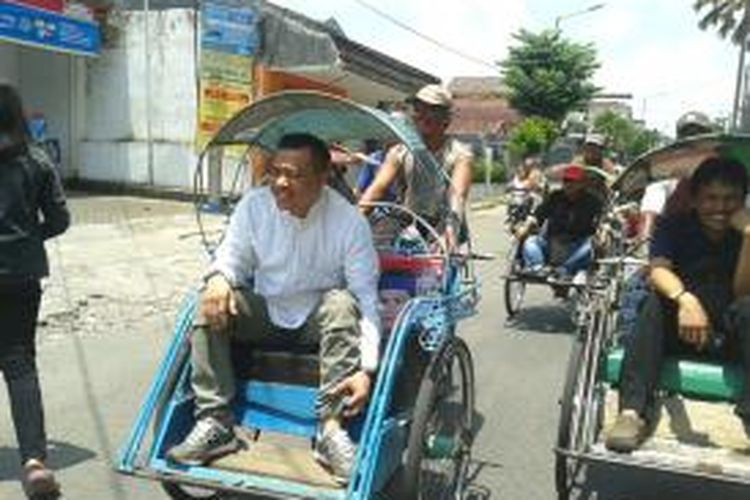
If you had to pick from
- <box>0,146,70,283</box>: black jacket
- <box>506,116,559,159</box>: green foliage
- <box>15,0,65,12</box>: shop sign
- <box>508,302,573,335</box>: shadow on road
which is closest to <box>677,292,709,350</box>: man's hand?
<box>0,146,70,283</box>: black jacket

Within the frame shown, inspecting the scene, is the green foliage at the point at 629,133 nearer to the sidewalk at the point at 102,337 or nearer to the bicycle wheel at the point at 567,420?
the sidewalk at the point at 102,337

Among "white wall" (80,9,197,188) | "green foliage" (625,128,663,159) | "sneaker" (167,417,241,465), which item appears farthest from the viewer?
"green foliage" (625,128,663,159)

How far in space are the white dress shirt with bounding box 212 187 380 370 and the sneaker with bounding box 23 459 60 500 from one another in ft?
3.65

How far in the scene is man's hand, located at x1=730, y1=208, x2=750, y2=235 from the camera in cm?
535

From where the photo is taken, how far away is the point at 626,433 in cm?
486

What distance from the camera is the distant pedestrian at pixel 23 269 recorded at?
16.2ft

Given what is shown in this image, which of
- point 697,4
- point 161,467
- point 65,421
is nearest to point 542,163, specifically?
point 65,421

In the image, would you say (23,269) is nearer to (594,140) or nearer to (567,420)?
(567,420)

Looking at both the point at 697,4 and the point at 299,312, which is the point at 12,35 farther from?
the point at 697,4

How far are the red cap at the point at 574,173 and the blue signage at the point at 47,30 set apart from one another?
497 inches

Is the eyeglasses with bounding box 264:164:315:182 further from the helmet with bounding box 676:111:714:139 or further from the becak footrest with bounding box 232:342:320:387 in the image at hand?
the helmet with bounding box 676:111:714:139

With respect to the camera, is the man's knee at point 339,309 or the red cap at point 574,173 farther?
the red cap at point 574,173

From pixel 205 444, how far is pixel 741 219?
261cm

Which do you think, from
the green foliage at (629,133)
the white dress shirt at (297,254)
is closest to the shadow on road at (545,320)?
the white dress shirt at (297,254)
